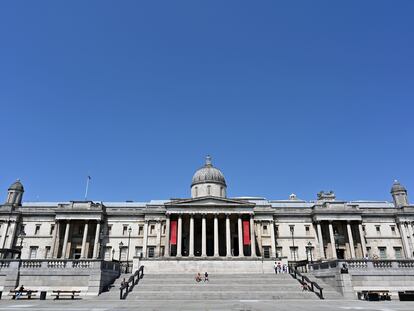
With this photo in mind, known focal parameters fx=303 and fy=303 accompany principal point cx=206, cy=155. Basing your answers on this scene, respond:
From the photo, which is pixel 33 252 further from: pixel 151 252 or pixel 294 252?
pixel 294 252

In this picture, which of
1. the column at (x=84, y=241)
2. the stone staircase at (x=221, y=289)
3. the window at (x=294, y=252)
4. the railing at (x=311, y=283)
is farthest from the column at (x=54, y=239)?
the window at (x=294, y=252)

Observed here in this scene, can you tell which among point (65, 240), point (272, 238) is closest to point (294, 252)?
point (272, 238)

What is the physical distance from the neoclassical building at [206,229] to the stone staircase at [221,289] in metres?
19.0

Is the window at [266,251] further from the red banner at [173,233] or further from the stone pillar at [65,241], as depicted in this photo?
the stone pillar at [65,241]

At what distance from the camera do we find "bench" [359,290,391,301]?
24.5 metres

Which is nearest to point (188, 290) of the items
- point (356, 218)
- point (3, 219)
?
point (356, 218)

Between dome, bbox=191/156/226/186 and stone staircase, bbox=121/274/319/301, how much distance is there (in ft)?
91.3

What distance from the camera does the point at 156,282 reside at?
32781mm

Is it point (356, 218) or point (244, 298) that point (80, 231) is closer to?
point (244, 298)

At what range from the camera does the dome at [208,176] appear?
62.4m

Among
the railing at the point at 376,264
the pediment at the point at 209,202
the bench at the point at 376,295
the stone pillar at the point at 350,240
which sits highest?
the pediment at the point at 209,202

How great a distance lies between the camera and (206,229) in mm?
56688

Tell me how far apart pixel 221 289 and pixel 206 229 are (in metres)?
27.0

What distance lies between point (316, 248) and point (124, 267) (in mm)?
35697
